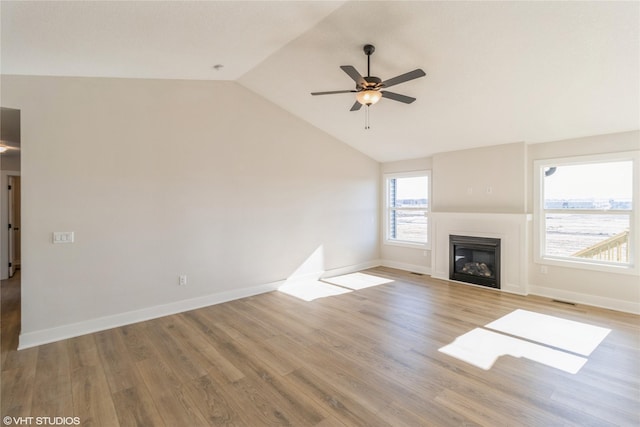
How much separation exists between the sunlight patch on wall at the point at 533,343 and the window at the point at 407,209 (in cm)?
279

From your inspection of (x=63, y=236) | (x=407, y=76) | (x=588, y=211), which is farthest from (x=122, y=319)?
(x=588, y=211)

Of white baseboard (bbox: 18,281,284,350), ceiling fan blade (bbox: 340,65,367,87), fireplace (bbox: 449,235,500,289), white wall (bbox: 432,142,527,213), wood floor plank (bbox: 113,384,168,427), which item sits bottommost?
wood floor plank (bbox: 113,384,168,427)

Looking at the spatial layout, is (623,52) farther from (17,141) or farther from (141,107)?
(17,141)

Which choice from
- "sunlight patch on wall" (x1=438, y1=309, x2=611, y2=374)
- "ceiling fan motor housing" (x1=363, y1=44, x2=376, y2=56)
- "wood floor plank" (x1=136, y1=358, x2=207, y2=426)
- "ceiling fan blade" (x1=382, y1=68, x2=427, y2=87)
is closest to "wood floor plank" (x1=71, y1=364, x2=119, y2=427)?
"wood floor plank" (x1=136, y1=358, x2=207, y2=426)

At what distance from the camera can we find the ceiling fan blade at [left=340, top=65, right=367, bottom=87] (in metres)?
2.67

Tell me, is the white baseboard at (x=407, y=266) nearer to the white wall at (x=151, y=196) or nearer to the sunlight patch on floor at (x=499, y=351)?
the white wall at (x=151, y=196)

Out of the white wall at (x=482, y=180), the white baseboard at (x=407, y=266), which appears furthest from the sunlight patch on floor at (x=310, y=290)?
the white wall at (x=482, y=180)

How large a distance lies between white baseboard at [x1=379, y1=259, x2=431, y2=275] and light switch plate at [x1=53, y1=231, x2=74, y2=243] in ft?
18.8

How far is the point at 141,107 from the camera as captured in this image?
3.73 m

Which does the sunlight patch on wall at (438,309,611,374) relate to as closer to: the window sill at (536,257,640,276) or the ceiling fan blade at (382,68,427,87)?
the window sill at (536,257,640,276)

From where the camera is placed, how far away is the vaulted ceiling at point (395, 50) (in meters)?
2.38

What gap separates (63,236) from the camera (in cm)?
329

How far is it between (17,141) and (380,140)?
6210mm

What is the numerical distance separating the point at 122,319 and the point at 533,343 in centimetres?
474
